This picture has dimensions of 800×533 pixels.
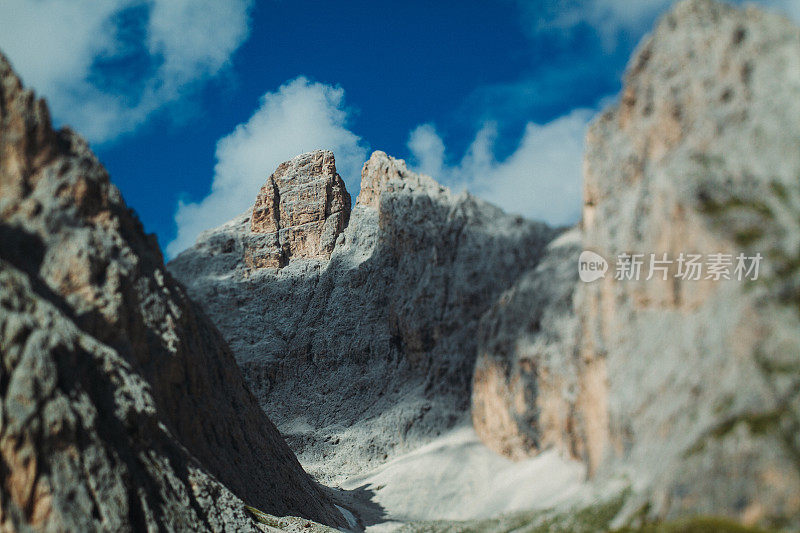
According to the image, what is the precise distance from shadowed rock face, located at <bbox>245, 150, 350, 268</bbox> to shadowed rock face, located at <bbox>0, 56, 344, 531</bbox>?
98524 mm

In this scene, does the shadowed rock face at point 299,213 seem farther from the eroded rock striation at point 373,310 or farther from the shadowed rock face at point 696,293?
the shadowed rock face at point 696,293

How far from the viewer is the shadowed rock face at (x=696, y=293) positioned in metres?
47.9

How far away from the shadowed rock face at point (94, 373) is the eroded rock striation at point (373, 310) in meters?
50.0

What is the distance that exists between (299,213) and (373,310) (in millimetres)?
38932

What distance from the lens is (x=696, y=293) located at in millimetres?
57688

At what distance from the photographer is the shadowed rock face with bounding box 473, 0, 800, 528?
4791 cm

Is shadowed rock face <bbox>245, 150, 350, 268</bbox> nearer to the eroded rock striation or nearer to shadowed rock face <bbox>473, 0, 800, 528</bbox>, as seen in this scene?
the eroded rock striation

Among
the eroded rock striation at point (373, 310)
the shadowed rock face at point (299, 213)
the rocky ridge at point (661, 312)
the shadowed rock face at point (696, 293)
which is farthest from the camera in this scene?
the shadowed rock face at point (299, 213)

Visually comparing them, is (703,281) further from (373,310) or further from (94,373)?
(373,310)

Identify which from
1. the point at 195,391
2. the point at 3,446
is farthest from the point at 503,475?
the point at 3,446

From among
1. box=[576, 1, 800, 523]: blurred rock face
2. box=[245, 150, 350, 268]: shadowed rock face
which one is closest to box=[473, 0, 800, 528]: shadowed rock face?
box=[576, 1, 800, 523]: blurred rock face

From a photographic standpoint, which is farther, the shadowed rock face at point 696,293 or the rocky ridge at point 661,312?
the rocky ridge at point 661,312
